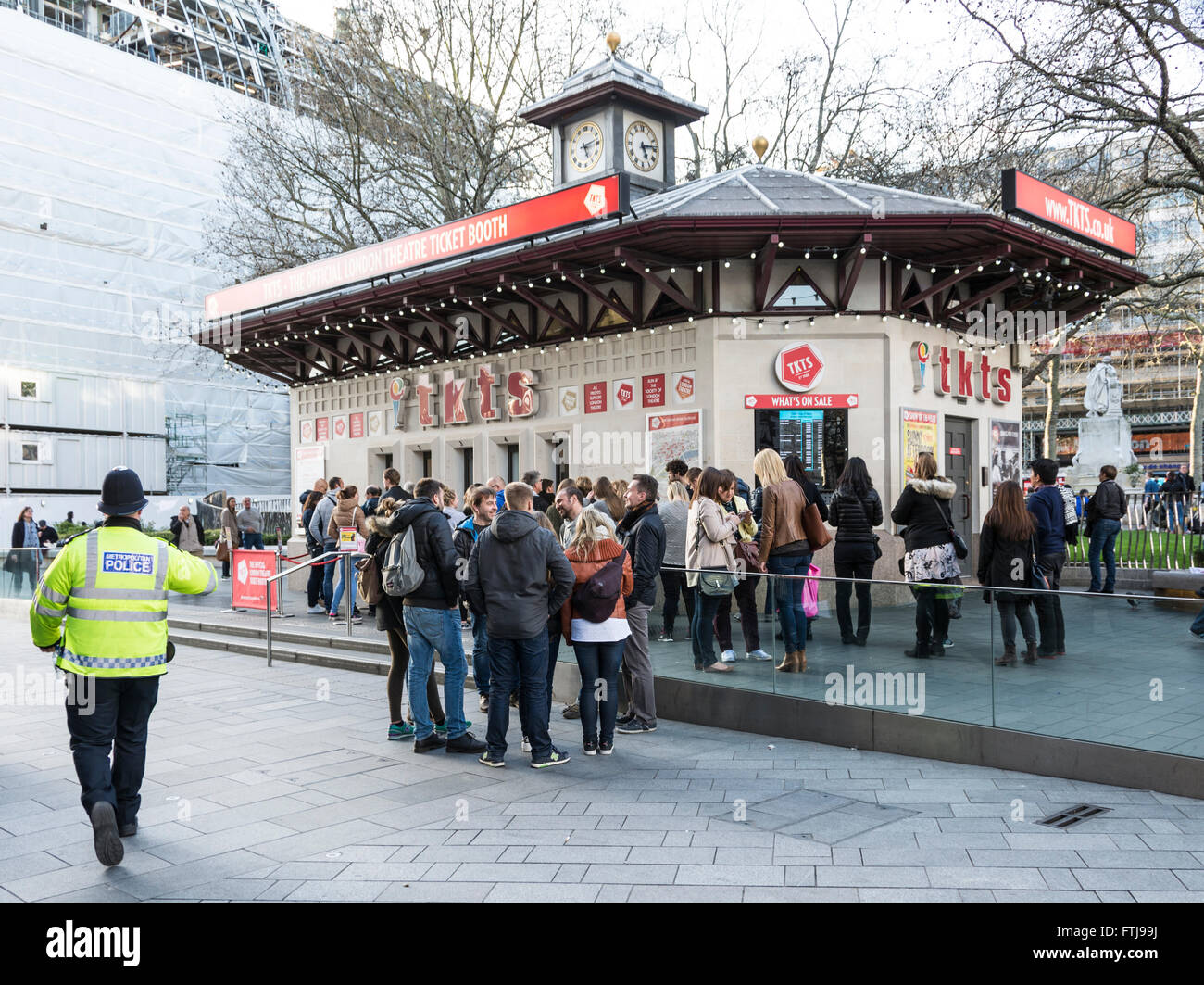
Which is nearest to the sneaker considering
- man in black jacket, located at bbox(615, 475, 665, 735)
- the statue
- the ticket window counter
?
man in black jacket, located at bbox(615, 475, 665, 735)

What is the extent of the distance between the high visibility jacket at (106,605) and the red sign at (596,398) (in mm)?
11182

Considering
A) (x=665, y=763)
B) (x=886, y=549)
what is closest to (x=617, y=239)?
(x=886, y=549)

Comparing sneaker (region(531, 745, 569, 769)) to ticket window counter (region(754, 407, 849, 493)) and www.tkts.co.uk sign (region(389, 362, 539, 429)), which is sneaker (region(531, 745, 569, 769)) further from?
www.tkts.co.uk sign (region(389, 362, 539, 429))

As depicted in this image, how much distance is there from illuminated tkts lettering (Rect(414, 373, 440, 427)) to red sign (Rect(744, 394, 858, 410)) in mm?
7500

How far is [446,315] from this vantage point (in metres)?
19.1

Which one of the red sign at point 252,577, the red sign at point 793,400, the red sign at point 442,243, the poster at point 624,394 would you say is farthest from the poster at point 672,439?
the red sign at point 252,577

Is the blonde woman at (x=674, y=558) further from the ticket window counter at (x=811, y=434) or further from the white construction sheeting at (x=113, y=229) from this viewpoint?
the white construction sheeting at (x=113, y=229)

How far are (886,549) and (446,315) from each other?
932 cm

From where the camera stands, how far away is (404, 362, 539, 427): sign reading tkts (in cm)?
1781

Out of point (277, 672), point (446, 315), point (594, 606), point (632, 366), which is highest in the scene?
point (446, 315)

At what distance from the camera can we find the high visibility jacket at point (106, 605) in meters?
5.60

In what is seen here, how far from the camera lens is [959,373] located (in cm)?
1614

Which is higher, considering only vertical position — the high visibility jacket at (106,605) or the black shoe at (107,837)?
the high visibility jacket at (106,605)
